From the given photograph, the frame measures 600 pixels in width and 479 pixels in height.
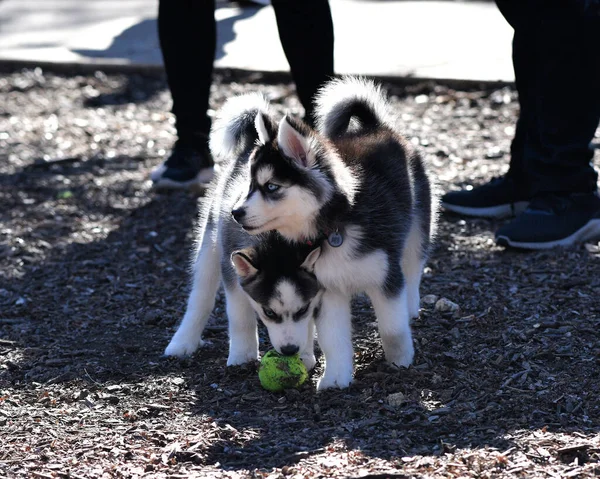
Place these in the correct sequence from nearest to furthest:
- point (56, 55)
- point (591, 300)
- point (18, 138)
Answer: point (591, 300), point (18, 138), point (56, 55)

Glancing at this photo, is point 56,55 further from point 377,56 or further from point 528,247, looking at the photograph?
point 528,247

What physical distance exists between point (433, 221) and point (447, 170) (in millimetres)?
2052

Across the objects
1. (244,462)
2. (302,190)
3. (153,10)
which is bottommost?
(153,10)

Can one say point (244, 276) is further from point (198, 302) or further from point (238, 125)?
point (238, 125)

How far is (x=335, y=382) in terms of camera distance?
3.84 meters

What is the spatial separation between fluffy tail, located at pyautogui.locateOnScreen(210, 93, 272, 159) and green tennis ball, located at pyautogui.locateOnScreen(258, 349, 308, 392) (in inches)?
36.7

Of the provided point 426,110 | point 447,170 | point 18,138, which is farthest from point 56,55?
point 447,170

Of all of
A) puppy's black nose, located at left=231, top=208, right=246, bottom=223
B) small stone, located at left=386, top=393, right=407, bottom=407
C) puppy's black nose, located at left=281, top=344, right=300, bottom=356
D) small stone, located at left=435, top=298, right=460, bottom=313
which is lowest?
small stone, located at left=435, top=298, right=460, bottom=313

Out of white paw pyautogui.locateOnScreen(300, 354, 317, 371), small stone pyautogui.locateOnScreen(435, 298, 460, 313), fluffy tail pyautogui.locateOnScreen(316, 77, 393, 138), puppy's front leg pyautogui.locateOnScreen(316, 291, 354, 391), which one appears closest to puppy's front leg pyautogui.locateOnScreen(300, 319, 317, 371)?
white paw pyautogui.locateOnScreen(300, 354, 317, 371)

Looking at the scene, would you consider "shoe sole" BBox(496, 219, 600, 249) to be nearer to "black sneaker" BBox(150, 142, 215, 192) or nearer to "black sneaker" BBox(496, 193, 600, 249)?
"black sneaker" BBox(496, 193, 600, 249)

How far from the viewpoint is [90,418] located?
147 inches

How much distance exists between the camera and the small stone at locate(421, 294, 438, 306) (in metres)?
Answer: 4.69

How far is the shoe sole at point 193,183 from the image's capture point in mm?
6320

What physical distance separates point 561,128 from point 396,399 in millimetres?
2071
